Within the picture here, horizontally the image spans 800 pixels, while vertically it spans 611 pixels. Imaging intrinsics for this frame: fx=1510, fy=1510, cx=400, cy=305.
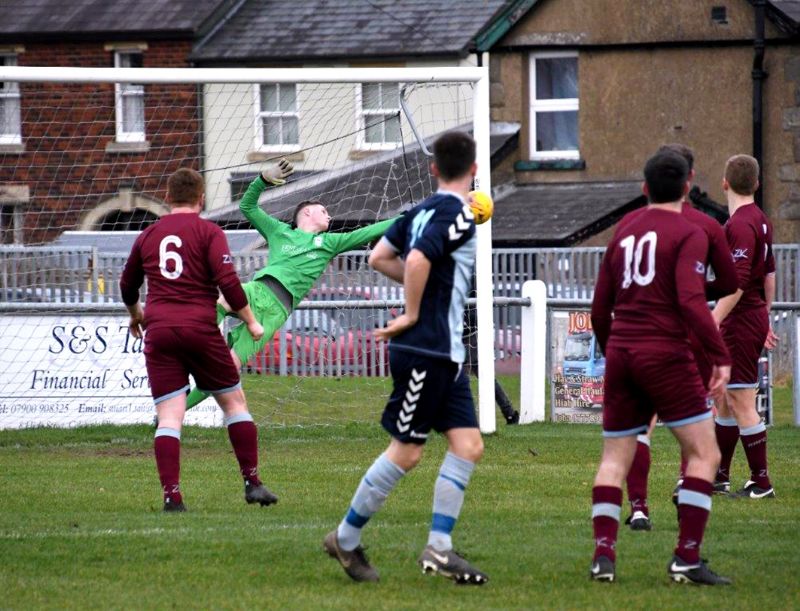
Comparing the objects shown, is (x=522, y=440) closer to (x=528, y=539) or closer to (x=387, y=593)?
(x=528, y=539)

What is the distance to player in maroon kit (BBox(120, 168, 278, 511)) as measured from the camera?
8758 mm

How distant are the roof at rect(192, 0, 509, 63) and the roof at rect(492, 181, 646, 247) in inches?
121

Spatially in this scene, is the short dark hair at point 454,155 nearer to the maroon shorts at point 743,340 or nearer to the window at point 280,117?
the maroon shorts at point 743,340

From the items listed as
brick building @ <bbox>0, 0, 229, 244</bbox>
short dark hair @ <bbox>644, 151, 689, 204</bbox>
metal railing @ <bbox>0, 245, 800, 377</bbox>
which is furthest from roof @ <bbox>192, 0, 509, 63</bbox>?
short dark hair @ <bbox>644, 151, 689, 204</bbox>

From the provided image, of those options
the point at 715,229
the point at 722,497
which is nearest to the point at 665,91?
the point at 722,497

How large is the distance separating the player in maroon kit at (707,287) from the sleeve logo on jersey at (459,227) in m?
0.79

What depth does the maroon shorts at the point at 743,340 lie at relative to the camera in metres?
9.38

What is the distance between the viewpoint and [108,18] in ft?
104

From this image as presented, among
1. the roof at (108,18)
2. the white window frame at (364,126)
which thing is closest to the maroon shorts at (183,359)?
the white window frame at (364,126)

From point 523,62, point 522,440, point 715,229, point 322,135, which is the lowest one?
point 522,440

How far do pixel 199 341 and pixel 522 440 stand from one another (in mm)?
5091

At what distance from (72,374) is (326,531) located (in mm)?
6690

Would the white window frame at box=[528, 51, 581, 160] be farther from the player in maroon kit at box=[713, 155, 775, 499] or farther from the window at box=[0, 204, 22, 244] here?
the player in maroon kit at box=[713, 155, 775, 499]

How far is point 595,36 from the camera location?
2838cm
